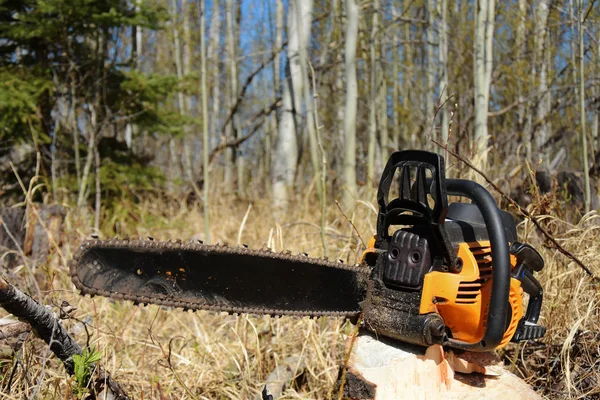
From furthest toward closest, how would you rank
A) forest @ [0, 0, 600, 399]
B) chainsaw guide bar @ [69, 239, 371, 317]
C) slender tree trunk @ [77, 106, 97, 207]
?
slender tree trunk @ [77, 106, 97, 207] < forest @ [0, 0, 600, 399] < chainsaw guide bar @ [69, 239, 371, 317]

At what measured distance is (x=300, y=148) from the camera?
11.1 m

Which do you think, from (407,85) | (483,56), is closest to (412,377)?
(483,56)

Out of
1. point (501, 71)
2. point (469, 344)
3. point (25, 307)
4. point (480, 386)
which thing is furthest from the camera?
point (501, 71)

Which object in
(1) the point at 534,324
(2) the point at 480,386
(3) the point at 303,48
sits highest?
(3) the point at 303,48

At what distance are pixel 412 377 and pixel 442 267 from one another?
40cm

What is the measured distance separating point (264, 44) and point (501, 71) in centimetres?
969

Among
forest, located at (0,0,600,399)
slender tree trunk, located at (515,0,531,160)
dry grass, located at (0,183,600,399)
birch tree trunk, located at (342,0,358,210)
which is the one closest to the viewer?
dry grass, located at (0,183,600,399)

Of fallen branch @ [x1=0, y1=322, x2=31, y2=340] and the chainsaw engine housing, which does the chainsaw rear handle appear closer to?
the chainsaw engine housing

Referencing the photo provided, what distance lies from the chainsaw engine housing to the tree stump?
0.09 m

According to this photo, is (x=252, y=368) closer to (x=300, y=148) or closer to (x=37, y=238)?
(x=37, y=238)

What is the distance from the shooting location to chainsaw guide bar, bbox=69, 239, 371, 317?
169cm

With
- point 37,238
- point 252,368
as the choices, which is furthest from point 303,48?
point 252,368

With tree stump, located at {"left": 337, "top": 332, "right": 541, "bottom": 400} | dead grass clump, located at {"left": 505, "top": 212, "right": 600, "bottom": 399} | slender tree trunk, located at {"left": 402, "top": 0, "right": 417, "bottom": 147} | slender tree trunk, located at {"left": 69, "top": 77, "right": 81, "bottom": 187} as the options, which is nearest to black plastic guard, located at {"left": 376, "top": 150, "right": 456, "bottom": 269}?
tree stump, located at {"left": 337, "top": 332, "right": 541, "bottom": 400}

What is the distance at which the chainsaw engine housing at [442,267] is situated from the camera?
161cm
